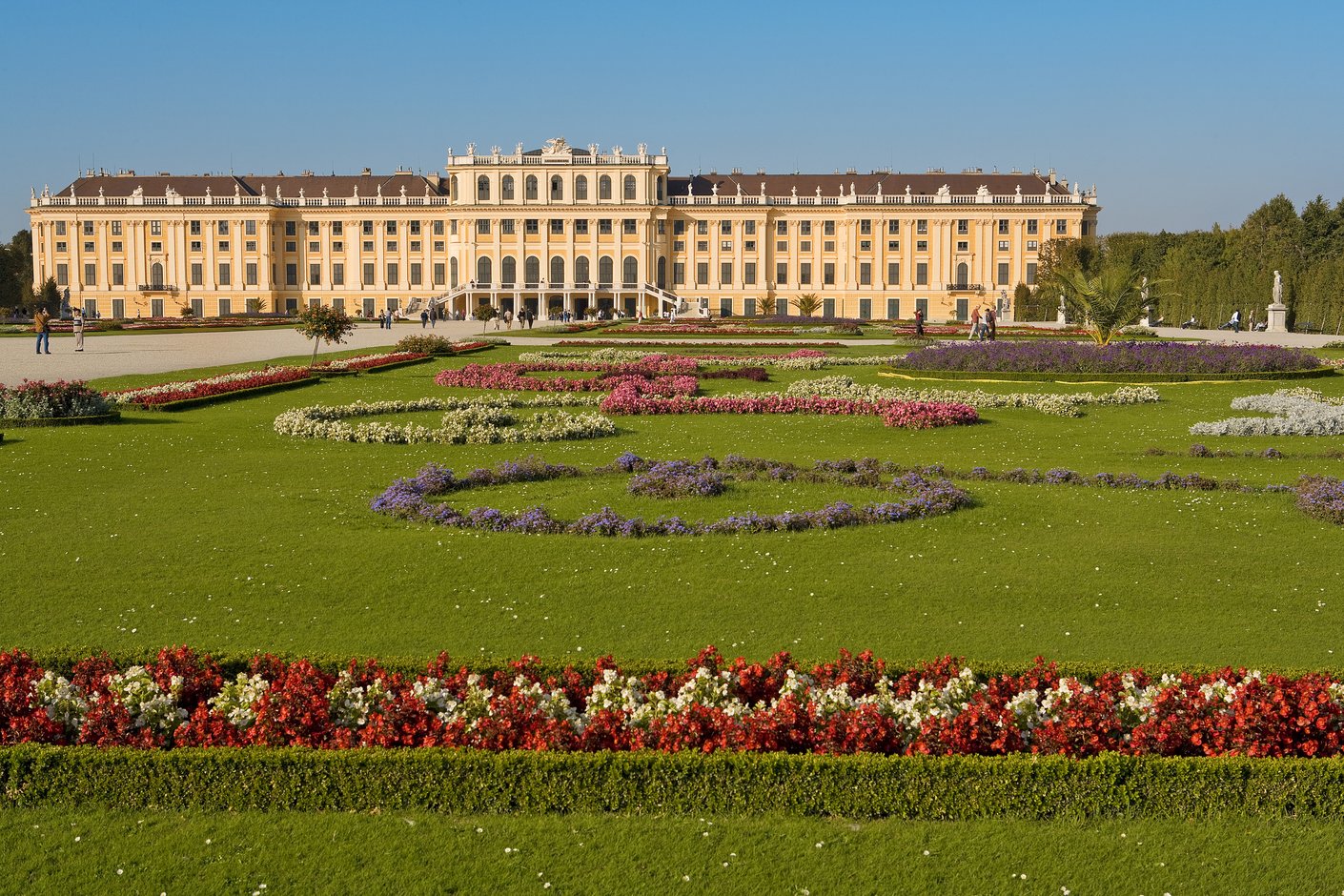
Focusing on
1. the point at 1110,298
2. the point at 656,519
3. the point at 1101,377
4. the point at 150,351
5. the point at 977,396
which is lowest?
the point at 656,519

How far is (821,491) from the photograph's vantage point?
10.8 metres

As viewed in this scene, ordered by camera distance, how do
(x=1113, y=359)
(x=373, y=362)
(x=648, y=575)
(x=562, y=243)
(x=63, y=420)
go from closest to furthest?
1. (x=648, y=575)
2. (x=63, y=420)
3. (x=1113, y=359)
4. (x=373, y=362)
5. (x=562, y=243)

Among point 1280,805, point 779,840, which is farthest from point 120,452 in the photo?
point 1280,805

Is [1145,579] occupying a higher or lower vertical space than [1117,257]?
lower

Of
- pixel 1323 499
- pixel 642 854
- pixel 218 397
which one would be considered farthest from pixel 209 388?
pixel 642 854

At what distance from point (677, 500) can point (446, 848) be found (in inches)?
245

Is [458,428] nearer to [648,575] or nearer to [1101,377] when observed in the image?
[648,575]

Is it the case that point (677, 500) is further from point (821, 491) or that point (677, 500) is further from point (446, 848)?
point (446, 848)

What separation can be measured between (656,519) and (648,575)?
66.3 inches

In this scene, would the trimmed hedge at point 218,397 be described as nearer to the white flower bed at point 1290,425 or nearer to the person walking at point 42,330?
the person walking at point 42,330

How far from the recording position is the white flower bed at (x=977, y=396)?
1808cm

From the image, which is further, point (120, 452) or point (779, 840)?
point (120, 452)

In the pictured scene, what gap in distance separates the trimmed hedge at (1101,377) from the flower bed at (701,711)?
58.7ft

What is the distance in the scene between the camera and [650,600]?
24.1 feet
